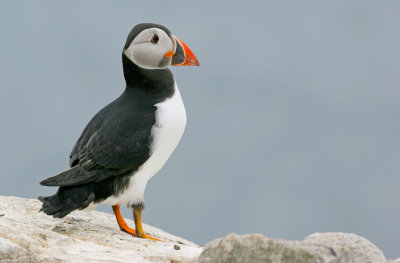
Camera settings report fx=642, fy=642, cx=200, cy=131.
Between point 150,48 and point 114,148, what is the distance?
3.89ft

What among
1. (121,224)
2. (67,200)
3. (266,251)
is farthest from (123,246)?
(266,251)

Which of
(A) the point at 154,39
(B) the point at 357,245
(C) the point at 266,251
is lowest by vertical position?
(B) the point at 357,245

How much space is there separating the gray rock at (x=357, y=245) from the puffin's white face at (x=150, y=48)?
2.60 meters

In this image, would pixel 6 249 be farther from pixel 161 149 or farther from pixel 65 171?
pixel 161 149

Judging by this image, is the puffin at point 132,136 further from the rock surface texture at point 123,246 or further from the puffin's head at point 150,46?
the rock surface texture at point 123,246

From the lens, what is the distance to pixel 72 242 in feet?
19.1

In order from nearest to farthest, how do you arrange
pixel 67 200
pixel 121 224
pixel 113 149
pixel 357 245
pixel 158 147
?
pixel 357 245 < pixel 67 200 < pixel 113 149 < pixel 158 147 < pixel 121 224

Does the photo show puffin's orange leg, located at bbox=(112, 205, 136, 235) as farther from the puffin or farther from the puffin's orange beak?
the puffin's orange beak

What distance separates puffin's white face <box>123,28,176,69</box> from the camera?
6.96 m

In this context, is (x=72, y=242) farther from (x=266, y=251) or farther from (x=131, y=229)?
(x=266, y=251)

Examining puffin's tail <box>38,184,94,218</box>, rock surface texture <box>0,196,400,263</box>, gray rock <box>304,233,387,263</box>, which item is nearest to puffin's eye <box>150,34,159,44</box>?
puffin's tail <box>38,184,94,218</box>

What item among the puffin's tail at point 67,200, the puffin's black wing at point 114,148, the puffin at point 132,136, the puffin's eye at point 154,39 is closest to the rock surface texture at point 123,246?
the puffin's tail at point 67,200

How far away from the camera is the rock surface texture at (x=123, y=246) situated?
14.5 ft

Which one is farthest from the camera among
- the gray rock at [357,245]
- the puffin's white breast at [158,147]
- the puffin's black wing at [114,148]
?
the puffin's white breast at [158,147]
